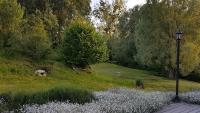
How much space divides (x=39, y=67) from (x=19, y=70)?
1.49 m

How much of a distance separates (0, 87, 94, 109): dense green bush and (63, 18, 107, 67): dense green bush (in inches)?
571

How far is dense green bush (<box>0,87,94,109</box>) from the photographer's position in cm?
1334

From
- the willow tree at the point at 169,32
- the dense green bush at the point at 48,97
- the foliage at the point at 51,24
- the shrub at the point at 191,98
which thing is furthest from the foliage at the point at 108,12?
the dense green bush at the point at 48,97

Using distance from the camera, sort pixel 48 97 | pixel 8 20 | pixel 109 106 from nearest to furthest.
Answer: pixel 109 106, pixel 48 97, pixel 8 20

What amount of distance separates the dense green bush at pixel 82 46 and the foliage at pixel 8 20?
3.78m

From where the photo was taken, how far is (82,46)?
99.3 feet

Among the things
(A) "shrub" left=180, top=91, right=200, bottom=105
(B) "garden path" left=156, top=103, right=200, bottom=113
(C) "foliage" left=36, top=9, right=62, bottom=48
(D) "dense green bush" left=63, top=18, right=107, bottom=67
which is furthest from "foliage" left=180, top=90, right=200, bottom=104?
(C) "foliage" left=36, top=9, right=62, bottom=48

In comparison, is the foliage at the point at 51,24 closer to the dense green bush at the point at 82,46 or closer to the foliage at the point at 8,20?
the dense green bush at the point at 82,46

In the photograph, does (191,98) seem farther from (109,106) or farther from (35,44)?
(35,44)

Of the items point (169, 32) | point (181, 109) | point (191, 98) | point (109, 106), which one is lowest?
point (181, 109)

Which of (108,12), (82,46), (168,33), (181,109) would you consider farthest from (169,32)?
(108,12)

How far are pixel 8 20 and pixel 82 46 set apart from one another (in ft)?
18.4

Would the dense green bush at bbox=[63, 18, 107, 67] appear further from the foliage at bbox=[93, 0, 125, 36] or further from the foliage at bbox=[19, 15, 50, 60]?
the foliage at bbox=[93, 0, 125, 36]

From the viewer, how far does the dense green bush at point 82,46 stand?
3033 centimetres
